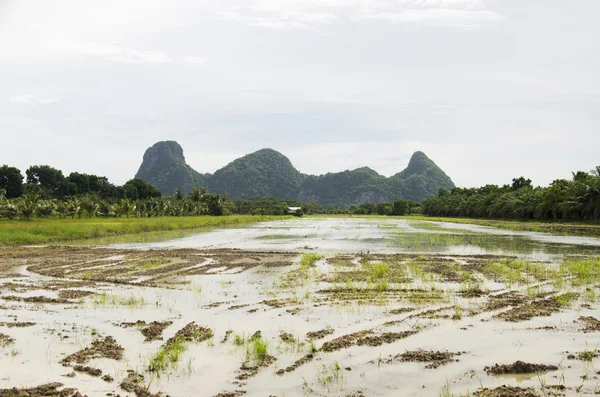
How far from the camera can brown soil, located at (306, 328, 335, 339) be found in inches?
271

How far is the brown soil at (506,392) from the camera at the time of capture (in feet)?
15.6

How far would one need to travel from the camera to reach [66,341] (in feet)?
22.0

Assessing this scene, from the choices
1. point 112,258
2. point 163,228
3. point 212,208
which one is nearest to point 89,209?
point 163,228

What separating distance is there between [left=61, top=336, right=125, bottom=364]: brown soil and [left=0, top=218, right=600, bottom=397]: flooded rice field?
25 millimetres

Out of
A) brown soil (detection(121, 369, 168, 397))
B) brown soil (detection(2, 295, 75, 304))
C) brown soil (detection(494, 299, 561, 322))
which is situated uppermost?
brown soil (detection(494, 299, 561, 322))

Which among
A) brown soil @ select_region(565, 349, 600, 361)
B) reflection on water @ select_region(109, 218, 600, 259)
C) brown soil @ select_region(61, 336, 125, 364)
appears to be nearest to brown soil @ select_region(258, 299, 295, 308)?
brown soil @ select_region(61, 336, 125, 364)

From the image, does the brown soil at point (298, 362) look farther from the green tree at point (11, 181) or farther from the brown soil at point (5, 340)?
the green tree at point (11, 181)

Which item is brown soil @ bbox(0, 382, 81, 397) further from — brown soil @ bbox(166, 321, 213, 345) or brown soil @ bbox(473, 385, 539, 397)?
brown soil @ bbox(473, 385, 539, 397)

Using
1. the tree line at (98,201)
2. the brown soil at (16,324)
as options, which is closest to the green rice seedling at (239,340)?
the brown soil at (16,324)

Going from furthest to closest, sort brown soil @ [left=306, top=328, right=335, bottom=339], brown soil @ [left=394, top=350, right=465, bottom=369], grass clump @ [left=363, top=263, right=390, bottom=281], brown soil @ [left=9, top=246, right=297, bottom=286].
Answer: brown soil @ [left=9, top=246, right=297, bottom=286]
grass clump @ [left=363, top=263, right=390, bottom=281]
brown soil @ [left=306, top=328, right=335, bottom=339]
brown soil @ [left=394, top=350, right=465, bottom=369]

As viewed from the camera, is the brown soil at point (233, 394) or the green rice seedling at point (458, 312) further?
the green rice seedling at point (458, 312)

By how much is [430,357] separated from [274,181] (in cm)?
17355

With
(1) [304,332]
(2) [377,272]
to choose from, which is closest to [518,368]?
(1) [304,332]

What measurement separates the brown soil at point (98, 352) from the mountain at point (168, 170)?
161 m
